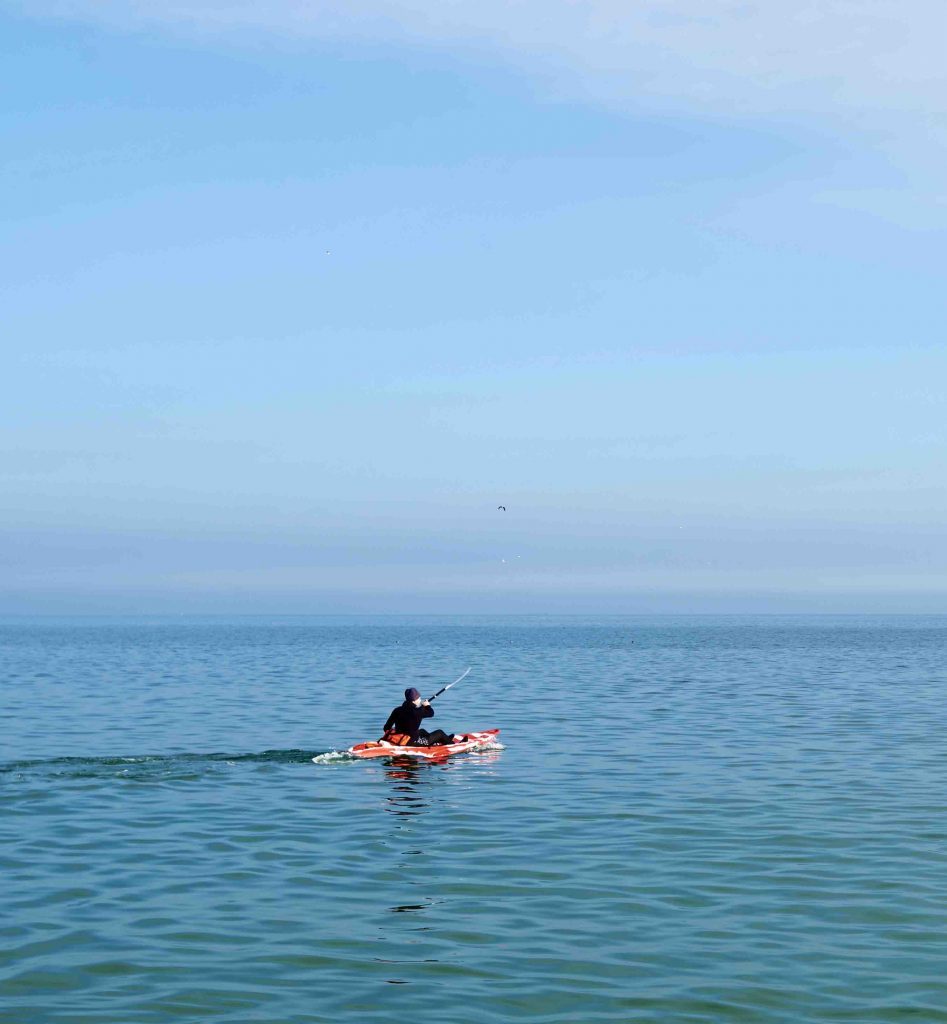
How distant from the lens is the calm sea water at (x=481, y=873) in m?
12.9

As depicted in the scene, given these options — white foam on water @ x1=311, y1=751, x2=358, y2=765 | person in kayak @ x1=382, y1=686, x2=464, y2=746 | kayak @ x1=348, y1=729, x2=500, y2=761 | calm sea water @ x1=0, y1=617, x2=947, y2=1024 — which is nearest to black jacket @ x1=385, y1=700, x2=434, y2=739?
person in kayak @ x1=382, y1=686, x2=464, y2=746

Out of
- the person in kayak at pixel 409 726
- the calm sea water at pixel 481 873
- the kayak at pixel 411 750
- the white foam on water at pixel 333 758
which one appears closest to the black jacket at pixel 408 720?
the person in kayak at pixel 409 726

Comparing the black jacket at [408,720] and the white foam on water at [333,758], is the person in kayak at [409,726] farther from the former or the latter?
the white foam on water at [333,758]

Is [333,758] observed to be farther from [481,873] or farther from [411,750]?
[481,873]

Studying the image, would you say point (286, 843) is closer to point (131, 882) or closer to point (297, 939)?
point (131, 882)

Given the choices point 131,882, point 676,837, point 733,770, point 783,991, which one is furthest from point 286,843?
point 733,770

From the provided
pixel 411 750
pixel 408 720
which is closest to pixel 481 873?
pixel 411 750

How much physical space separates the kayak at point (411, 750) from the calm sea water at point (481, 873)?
0.61 meters

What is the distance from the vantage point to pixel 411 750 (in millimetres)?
30375

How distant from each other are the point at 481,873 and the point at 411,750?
12479 mm

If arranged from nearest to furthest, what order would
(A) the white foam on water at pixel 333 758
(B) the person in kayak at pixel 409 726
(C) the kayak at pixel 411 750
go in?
(A) the white foam on water at pixel 333 758, (C) the kayak at pixel 411 750, (B) the person in kayak at pixel 409 726

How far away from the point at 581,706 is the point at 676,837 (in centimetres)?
2350

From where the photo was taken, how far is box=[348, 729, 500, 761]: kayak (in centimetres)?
2981

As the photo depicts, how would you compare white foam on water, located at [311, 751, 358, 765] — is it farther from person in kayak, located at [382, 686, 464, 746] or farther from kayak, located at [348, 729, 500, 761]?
person in kayak, located at [382, 686, 464, 746]
